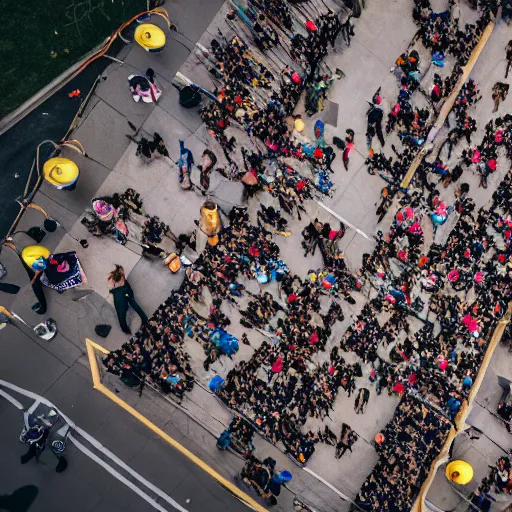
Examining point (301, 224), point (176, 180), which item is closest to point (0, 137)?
point (176, 180)

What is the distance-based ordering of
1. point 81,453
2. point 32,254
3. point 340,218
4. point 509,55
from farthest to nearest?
point 509,55, point 340,218, point 81,453, point 32,254

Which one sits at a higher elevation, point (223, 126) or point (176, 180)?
point (223, 126)

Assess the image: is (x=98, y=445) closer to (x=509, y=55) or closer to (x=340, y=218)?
(x=340, y=218)

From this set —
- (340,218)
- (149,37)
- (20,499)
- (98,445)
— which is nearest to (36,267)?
(98,445)

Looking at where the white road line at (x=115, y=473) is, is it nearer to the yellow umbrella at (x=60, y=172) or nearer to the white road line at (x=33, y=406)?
the white road line at (x=33, y=406)

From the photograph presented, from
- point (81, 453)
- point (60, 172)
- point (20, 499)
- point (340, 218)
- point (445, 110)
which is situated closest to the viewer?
point (60, 172)

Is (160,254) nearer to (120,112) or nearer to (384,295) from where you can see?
(120,112)

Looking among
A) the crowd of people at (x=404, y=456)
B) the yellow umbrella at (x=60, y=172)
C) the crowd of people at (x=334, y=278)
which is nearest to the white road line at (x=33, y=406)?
the crowd of people at (x=334, y=278)
